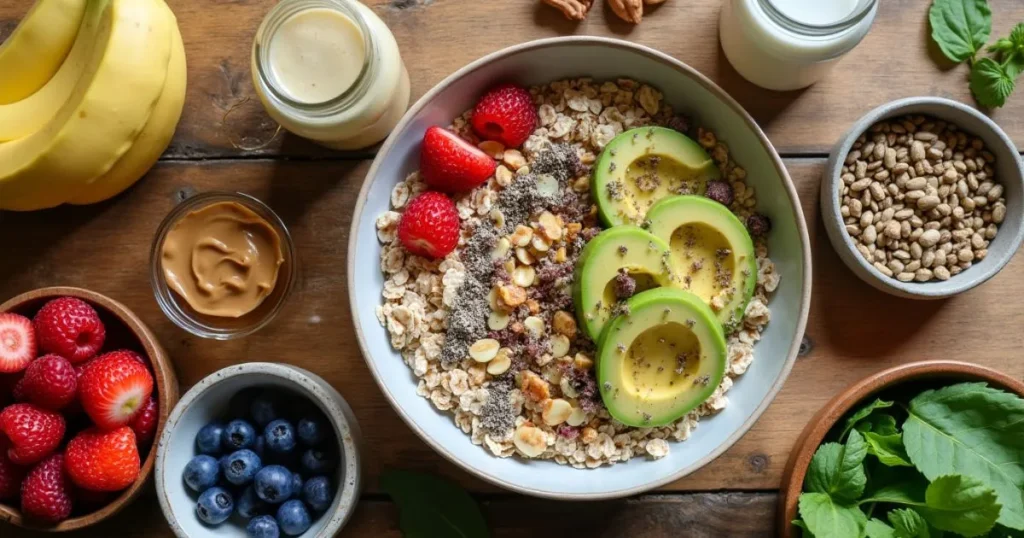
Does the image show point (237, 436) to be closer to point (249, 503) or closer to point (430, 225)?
point (249, 503)

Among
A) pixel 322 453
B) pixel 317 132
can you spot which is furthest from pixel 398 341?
pixel 317 132

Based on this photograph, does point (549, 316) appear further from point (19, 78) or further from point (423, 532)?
point (19, 78)

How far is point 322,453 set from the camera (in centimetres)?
109

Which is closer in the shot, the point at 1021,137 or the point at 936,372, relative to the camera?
the point at 936,372

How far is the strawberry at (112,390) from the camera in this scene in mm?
1030

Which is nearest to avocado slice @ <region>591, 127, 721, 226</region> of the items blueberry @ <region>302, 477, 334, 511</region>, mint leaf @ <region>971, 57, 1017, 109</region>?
mint leaf @ <region>971, 57, 1017, 109</region>

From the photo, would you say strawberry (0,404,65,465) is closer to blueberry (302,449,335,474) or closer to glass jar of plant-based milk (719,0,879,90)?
blueberry (302,449,335,474)

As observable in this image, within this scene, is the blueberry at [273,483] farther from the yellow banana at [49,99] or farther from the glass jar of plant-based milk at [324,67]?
the yellow banana at [49,99]

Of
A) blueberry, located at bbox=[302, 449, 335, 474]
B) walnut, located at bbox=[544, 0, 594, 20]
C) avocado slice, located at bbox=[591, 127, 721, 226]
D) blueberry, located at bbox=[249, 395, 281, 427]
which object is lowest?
blueberry, located at bbox=[302, 449, 335, 474]

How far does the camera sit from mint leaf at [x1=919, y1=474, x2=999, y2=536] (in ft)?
3.21

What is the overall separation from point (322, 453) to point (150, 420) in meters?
0.23

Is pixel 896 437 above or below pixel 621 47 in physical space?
below

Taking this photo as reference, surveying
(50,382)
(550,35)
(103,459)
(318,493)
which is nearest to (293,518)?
(318,493)

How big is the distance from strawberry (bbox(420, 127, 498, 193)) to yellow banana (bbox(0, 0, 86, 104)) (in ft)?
1.58
